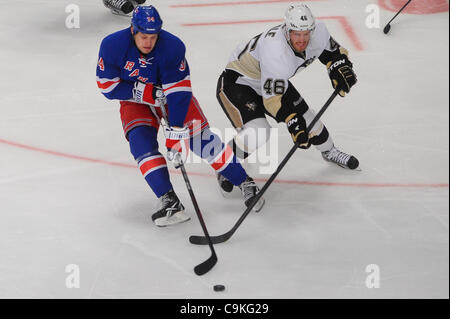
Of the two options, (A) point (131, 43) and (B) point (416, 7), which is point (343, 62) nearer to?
(A) point (131, 43)

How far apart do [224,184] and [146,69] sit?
730 millimetres

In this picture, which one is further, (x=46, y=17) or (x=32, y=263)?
(x=46, y=17)

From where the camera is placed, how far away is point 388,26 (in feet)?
19.7

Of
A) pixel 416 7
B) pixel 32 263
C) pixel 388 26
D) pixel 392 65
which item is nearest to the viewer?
pixel 32 263

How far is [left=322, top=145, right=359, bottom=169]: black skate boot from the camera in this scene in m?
4.34

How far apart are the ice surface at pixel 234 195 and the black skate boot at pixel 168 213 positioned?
0.05 m

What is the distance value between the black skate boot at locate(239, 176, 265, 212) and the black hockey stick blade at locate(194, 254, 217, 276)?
1.67 feet

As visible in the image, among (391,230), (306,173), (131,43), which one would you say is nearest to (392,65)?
(306,173)

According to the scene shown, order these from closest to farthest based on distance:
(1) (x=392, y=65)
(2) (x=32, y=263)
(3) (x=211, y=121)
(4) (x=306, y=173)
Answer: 1. (2) (x=32, y=263)
2. (4) (x=306, y=173)
3. (3) (x=211, y=121)
4. (1) (x=392, y=65)

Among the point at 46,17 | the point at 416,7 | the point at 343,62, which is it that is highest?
the point at 343,62

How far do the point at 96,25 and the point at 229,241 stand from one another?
10.7 feet

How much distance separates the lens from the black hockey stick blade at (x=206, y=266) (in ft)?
11.5

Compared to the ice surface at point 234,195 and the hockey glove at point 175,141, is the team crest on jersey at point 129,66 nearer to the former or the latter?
the hockey glove at point 175,141

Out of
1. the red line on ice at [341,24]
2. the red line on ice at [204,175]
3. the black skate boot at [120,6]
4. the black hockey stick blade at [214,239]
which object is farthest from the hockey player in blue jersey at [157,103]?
the black skate boot at [120,6]
